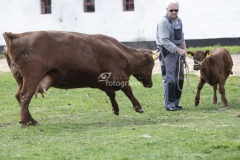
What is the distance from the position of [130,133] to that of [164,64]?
404 centimetres

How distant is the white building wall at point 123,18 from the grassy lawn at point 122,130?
47.1 feet

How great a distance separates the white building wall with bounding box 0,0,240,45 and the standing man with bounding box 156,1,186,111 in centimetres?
1720

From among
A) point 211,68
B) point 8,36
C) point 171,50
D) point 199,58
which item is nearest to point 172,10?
point 171,50

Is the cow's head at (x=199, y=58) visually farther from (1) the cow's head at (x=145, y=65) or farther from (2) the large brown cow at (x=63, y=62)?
(2) the large brown cow at (x=63, y=62)

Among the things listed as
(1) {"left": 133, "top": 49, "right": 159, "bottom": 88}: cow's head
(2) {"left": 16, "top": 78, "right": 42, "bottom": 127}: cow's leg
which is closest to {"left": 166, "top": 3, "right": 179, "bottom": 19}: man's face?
(1) {"left": 133, "top": 49, "right": 159, "bottom": 88}: cow's head

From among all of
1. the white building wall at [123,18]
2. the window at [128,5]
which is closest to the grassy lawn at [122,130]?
the white building wall at [123,18]

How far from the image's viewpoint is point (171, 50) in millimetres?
13766

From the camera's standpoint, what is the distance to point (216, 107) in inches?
568

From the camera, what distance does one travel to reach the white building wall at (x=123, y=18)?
31156 millimetres

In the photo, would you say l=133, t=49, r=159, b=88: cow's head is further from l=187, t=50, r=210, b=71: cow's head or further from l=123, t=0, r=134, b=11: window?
l=123, t=0, r=134, b=11: window

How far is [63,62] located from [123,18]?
21490 millimetres

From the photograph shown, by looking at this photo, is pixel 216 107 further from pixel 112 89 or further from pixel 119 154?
pixel 119 154

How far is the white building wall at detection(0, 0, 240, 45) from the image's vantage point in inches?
1227

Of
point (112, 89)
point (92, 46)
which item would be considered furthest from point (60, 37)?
point (112, 89)
